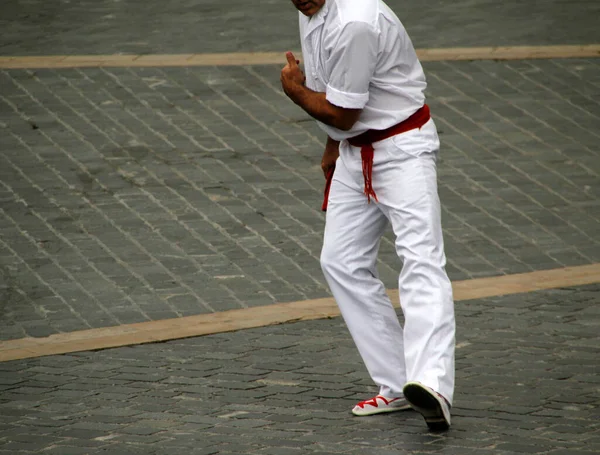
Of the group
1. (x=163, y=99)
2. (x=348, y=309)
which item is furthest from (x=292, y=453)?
(x=163, y=99)

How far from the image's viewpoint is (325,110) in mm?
5434

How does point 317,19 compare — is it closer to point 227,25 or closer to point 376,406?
point 376,406

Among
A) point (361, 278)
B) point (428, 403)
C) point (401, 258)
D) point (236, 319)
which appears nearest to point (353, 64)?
point (401, 258)

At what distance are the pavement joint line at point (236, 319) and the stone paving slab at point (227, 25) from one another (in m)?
4.79

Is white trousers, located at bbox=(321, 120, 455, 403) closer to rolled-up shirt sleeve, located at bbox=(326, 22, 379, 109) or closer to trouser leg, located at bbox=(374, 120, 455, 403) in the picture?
trouser leg, located at bbox=(374, 120, 455, 403)

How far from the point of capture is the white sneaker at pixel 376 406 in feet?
18.8

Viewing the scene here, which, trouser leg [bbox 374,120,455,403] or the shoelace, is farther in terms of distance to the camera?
the shoelace

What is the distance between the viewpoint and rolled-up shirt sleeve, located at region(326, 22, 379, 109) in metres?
5.29

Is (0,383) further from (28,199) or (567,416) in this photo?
(28,199)

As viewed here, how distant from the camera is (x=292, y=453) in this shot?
17.0 feet

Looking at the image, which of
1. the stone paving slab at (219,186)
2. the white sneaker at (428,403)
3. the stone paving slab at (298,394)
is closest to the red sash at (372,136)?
the white sneaker at (428,403)

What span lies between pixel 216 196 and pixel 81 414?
12.9 feet

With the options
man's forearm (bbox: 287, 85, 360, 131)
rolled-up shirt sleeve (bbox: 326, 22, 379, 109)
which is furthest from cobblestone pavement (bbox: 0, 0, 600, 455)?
rolled-up shirt sleeve (bbox: 326, 22, 379, 109)

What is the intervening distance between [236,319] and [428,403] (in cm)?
239
